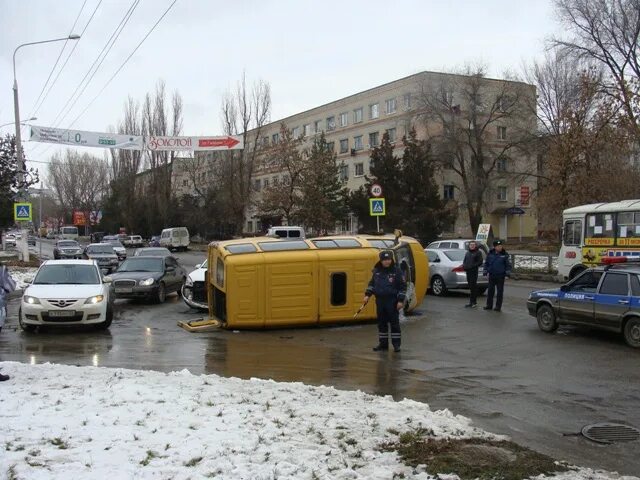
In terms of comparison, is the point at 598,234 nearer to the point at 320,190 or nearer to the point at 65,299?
the point at 65,299

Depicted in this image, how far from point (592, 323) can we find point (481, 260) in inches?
210

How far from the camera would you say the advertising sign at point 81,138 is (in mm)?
27375

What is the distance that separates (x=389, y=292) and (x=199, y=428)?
17.0 ft

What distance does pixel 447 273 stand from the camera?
63.5ft

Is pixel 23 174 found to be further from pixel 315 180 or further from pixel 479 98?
pixel 479 98

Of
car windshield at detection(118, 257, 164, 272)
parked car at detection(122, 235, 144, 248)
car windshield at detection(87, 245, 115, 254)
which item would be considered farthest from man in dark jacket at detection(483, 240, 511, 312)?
parked car at detection(122, 235, 144, 248)

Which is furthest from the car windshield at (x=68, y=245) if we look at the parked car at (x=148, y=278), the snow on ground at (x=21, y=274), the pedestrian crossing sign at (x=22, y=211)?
the parked car at (x=148, y=278)

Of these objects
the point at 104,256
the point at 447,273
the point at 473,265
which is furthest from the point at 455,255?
the point at 104,256

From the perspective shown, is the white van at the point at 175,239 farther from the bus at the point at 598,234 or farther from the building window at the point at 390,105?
the bus at the point at 598,234

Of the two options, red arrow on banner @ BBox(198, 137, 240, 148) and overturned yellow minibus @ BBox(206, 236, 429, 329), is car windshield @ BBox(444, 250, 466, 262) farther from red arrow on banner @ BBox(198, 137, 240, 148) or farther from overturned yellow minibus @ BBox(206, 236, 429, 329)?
red arrow on banner @ BBox(198, 137, 240, 148)

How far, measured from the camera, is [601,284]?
1109 cm

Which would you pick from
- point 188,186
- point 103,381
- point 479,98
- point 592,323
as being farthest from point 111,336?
point 188,186

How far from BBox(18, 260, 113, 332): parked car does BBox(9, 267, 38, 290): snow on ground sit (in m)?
8.51

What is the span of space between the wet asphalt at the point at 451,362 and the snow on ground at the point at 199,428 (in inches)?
36.4
